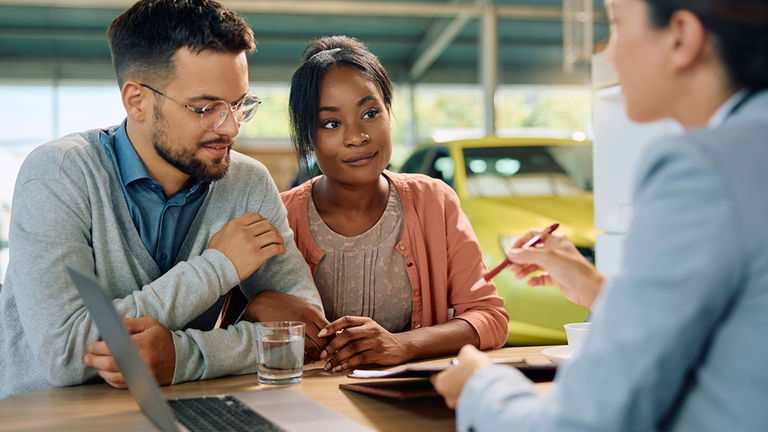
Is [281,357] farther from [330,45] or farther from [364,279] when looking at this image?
[330,45]

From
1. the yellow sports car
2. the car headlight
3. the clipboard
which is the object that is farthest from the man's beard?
the car headlight

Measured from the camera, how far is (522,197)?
14.2ft

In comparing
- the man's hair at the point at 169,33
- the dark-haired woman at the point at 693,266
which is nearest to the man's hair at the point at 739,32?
the dark-haired woman at the point at 693,266

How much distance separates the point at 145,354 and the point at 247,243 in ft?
1.00

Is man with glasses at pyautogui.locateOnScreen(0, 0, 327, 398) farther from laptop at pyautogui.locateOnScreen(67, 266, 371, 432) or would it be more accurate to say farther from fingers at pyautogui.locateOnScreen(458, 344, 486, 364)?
fingers at pyautogui.locateOnScreen(458, 344, 486, 364)

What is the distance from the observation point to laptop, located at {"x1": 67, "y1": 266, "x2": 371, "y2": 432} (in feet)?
3.15

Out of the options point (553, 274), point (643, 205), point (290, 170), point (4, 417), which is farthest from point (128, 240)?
point (290, 170)

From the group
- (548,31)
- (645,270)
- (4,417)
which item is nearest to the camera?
(645,270)

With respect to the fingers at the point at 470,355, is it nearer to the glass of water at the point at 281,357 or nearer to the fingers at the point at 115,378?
the glass of water at the point at 281,357

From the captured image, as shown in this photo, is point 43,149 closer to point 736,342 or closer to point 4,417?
point 4,417

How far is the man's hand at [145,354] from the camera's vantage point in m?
1.35

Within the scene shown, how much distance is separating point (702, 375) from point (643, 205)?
156 mm

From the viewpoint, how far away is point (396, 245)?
2.01m

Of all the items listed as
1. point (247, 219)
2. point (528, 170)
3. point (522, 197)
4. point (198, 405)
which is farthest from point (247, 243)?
point (528, 170)
